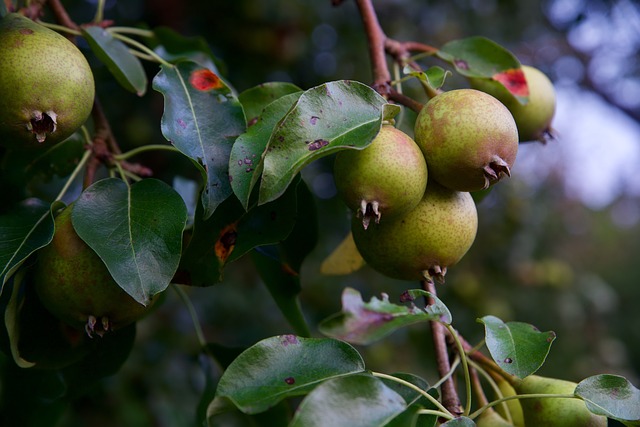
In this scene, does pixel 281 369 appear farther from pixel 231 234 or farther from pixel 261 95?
pixel 261 95

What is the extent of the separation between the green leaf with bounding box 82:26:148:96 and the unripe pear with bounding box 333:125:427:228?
1.47 feet

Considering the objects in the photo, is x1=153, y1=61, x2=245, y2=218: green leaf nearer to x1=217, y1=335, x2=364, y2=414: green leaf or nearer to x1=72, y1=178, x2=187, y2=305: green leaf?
x1=72, y1=178, x2=187, y2=305: green leaf

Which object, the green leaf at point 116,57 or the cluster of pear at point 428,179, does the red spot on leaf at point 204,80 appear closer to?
the green leaf at point 116,57

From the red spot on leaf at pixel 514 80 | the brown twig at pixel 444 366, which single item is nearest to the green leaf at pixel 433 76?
the red spot on leaf at pixel 514 80

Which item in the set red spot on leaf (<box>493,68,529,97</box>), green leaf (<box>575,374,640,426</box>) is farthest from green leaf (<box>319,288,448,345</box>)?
red spot on leaf (<box>493,68,529,97</box>)

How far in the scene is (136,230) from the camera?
0.90 meters

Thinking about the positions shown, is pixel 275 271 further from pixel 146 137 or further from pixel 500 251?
pixel 500 251

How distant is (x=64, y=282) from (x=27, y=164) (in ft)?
1.20

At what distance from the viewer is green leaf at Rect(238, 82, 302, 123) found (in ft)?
3.42

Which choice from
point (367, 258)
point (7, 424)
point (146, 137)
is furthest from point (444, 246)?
point (146, 137)

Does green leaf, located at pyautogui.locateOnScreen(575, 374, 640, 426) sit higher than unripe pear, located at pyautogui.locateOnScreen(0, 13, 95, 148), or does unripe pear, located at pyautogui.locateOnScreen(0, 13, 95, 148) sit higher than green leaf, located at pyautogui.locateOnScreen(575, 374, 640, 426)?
unripe pear, located at pyautogui.locateOnScreen(0, 13, 95, 148)

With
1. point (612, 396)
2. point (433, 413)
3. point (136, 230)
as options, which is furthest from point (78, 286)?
point (612, 396)

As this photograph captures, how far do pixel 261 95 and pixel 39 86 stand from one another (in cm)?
32

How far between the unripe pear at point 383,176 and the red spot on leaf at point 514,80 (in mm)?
306
